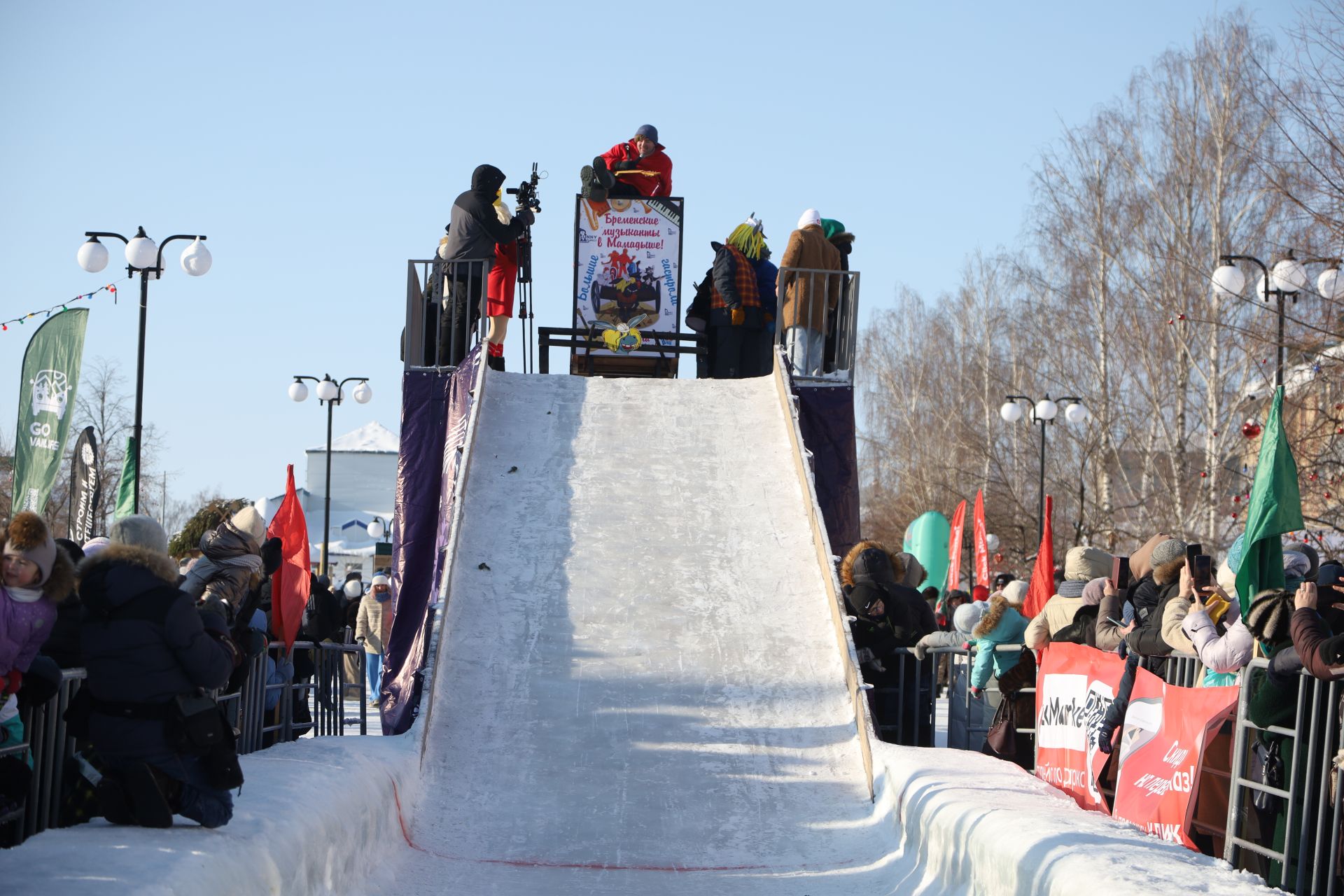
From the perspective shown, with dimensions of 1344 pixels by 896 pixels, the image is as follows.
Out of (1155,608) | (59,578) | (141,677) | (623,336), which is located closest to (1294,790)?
(1155,608)

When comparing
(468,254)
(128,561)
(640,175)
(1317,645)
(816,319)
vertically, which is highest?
(640,175)

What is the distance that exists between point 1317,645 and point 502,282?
1112cm

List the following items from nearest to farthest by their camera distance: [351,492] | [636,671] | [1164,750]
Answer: [1164,750], [636,671], [351,492]

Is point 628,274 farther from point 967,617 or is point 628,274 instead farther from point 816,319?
point 967,617

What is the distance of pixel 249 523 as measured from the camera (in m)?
7.38

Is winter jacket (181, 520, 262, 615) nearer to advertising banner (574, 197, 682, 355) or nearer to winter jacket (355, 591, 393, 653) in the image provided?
advertising banner (574, 197, 682, 355)

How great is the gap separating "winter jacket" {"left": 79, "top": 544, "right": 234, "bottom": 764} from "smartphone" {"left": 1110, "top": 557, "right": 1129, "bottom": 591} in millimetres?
5238

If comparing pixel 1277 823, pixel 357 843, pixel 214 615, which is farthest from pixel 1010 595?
pixel 214 615

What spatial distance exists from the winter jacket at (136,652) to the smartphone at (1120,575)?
524 centimetres

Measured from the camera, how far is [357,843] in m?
6.23

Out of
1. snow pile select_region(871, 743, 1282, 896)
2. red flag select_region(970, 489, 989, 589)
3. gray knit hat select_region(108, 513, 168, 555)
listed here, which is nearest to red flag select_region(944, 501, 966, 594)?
red flag select_region(970, 489, 989, 589)

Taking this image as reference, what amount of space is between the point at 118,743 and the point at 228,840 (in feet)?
1.71

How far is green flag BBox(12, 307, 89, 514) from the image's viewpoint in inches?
432

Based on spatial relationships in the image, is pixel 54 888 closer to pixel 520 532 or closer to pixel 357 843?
pixel 357 843
